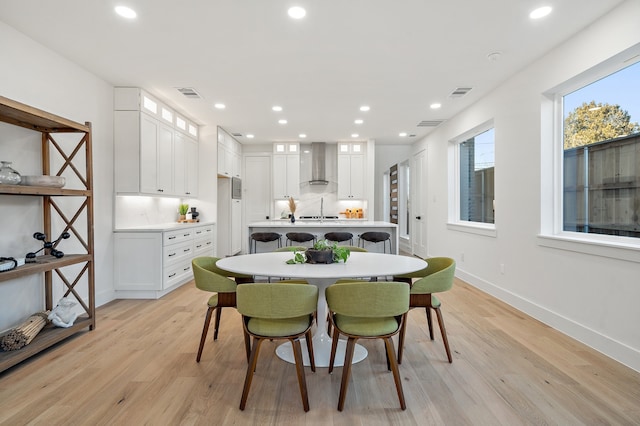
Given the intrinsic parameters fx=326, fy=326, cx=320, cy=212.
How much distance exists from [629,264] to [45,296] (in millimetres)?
4963

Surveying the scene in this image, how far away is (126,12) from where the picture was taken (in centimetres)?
258

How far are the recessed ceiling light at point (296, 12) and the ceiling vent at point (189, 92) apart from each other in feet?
7.06

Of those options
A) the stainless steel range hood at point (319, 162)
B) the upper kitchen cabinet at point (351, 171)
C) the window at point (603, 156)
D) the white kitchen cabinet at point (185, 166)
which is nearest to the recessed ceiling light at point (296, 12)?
the window at point (603, 156)

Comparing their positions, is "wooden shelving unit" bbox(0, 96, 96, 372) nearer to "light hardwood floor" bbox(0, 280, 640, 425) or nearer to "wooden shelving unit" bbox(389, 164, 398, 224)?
"light hardwood floor" bbox(0, 280, 640, 425)

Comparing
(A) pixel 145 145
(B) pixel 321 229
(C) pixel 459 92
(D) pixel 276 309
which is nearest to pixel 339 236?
(B) pixel 321 229

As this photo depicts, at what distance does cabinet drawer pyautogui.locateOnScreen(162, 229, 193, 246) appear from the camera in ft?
13.8

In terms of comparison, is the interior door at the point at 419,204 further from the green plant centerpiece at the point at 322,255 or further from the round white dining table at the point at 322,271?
the green plant centerpiece at the point at 322,255

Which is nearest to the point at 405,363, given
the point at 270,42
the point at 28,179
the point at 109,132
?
the point at 270,42

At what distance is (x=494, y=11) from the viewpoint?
101 inches

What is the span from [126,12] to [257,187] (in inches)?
212

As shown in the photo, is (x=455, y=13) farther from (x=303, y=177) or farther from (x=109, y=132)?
(x=303, y=177)

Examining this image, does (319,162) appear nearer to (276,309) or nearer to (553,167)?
(553,167)

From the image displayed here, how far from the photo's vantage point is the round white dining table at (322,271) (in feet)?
6.71

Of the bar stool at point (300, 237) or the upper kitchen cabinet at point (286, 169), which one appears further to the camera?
the upper kitchen cabinet at point (286, 169)
